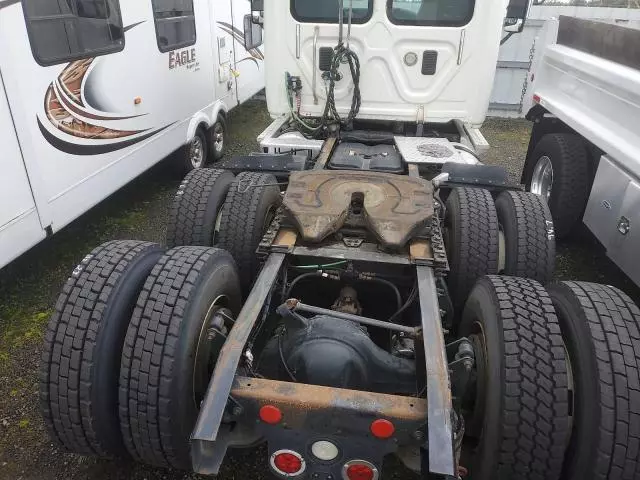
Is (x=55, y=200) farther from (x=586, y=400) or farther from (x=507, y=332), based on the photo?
(x=586, y=400)

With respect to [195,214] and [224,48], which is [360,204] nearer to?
[195,214]

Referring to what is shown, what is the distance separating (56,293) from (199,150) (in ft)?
11.4

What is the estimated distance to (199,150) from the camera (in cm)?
733

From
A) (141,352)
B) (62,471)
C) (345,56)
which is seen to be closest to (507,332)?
(141,352)

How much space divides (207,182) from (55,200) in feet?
4.96

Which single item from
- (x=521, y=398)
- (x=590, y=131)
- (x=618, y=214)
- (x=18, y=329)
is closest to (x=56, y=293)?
(x=18, y=329)

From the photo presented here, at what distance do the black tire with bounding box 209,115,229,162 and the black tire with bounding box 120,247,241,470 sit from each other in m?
5.54

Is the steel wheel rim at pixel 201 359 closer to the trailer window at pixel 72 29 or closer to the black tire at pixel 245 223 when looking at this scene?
the black tire at pixel 245 223

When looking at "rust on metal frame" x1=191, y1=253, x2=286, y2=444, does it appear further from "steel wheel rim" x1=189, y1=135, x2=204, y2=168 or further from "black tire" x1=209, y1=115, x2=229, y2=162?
"black tire" x1=209, y1=115, x2=229, y2=162

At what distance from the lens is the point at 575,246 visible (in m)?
5.29

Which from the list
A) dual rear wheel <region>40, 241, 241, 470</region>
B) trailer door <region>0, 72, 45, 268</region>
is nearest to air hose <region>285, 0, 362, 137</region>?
trailer door <region>0, 72, 45, 268</region>

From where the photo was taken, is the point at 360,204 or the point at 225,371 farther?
the point at 360,204

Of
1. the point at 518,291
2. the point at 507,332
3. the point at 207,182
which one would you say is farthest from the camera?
the point at 207,182

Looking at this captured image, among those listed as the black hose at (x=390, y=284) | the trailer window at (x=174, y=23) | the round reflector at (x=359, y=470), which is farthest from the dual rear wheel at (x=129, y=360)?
the trailer window at (x=174, y=23)
